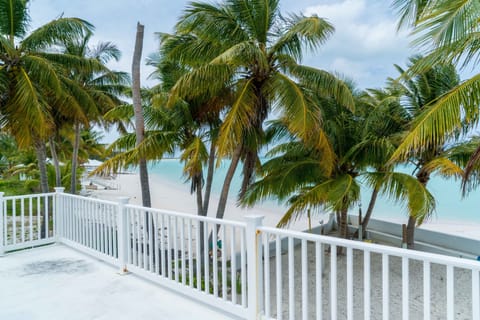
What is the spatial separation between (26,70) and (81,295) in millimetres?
6051

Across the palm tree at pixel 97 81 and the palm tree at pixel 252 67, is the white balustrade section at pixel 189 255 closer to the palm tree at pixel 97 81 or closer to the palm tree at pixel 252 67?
the palm tree at pixel 252 67

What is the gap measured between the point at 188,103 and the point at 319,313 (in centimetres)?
674

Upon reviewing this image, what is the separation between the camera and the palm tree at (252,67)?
19.9 feet

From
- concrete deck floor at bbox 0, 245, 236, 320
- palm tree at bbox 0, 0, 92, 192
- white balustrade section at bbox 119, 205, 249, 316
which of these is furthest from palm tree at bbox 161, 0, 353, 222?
concrete deck floor at bbox 0, 245, 236, 320

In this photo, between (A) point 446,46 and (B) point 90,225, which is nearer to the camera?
(A) point 446,46

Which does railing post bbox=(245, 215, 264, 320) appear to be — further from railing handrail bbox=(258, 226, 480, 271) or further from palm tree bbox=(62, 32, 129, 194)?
palm tree bbox=(62, 32, 129, 194)

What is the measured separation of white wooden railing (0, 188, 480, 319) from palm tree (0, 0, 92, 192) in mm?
2555

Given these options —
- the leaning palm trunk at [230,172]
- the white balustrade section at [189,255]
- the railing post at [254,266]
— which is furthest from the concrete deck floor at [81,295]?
the leaning palm trunk at [230,172]

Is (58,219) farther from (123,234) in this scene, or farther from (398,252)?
(398,252)

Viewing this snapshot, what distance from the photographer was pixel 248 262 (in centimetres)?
291

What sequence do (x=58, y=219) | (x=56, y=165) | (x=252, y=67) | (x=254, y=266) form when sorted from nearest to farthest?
(x=254, y=266), (x=58, y=219), (x=252, y=67), (x=56, y=165)

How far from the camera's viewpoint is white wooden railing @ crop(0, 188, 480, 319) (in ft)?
7.12

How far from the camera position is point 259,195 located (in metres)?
7.47

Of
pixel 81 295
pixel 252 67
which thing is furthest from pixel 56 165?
pixel 81 295
